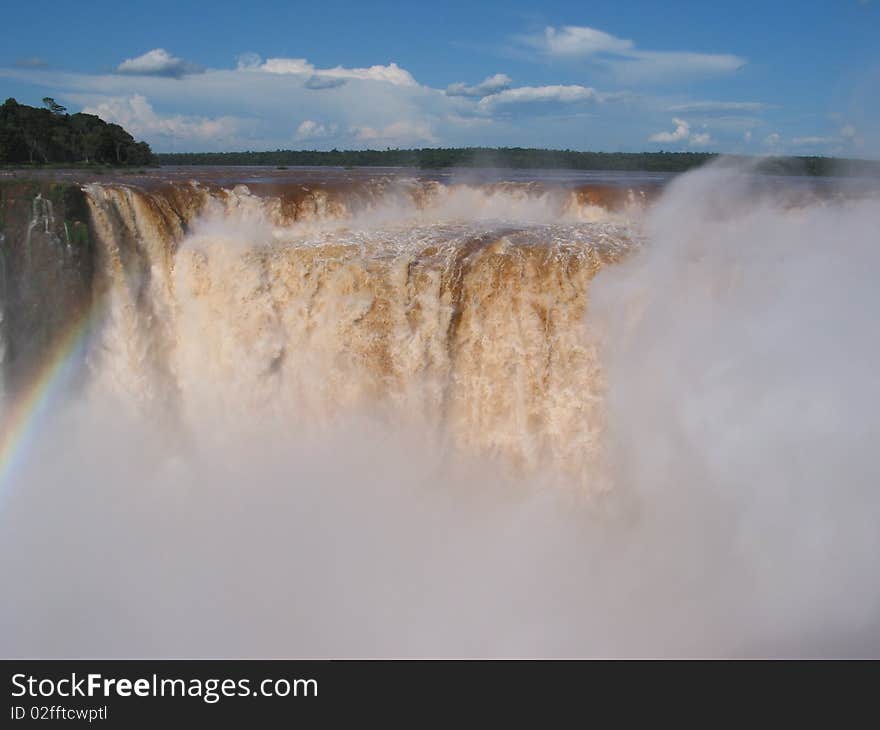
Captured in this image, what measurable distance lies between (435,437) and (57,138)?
98.3 ft

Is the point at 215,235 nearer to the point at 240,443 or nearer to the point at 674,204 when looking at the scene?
the point at 240,443

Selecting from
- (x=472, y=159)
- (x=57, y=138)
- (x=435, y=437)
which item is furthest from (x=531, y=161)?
(x=435, y=437)

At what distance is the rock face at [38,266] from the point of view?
475 inches

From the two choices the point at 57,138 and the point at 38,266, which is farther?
the point at 57,138

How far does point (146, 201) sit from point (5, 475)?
17.3 feet

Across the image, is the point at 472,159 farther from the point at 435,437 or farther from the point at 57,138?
the point at 435,437

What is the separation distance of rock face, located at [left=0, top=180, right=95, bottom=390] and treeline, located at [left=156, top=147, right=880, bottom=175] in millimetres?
21574

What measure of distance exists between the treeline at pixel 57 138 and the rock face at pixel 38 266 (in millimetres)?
22454

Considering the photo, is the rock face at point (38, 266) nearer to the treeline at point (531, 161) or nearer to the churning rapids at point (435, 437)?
the churning rapids at point (435, 437)

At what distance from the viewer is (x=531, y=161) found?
149 ft

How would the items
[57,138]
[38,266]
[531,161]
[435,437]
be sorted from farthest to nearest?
[531,161] < [57,138] < [435,437] < [38,266]

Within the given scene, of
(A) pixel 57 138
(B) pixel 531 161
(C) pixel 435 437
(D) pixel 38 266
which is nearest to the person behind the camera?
(D) pixel 38 266

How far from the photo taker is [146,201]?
516 inches
